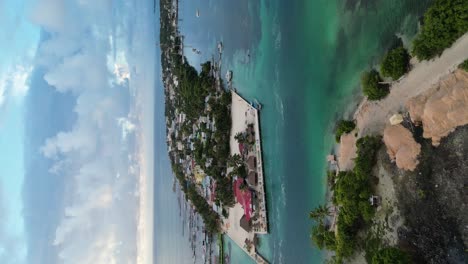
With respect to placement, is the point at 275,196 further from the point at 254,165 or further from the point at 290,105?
the point at 290,105

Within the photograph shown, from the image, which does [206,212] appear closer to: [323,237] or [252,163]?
[252,163]

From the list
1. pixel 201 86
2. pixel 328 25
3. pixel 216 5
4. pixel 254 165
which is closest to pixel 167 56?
pixel 216 5

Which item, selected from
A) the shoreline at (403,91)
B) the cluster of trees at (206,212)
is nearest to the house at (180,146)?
the cluster of trees at (206,212)

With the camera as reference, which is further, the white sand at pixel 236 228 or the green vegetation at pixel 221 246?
the green vegetation at pixel 221 246

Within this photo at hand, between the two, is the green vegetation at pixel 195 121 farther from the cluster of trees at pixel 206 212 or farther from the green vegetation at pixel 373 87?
the green vegetation at pixel 373 87

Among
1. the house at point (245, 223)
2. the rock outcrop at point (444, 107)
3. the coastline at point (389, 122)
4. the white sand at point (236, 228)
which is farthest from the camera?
the white sand at point (236, 228)

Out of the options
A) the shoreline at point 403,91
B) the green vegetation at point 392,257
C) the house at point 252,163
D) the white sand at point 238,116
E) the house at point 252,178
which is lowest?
the green vegetation at point 392,257

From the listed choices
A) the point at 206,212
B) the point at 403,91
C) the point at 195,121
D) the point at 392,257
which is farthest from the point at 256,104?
the point at 392,257

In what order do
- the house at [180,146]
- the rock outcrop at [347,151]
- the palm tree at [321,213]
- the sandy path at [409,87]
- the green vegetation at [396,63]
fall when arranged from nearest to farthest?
1. the sandy path at [409,87]
2. the green vegetation at [396,63]
3. the rock outcrop at [347,151]
4. the palm tree at [321,213]
5. the house at [180,146]
